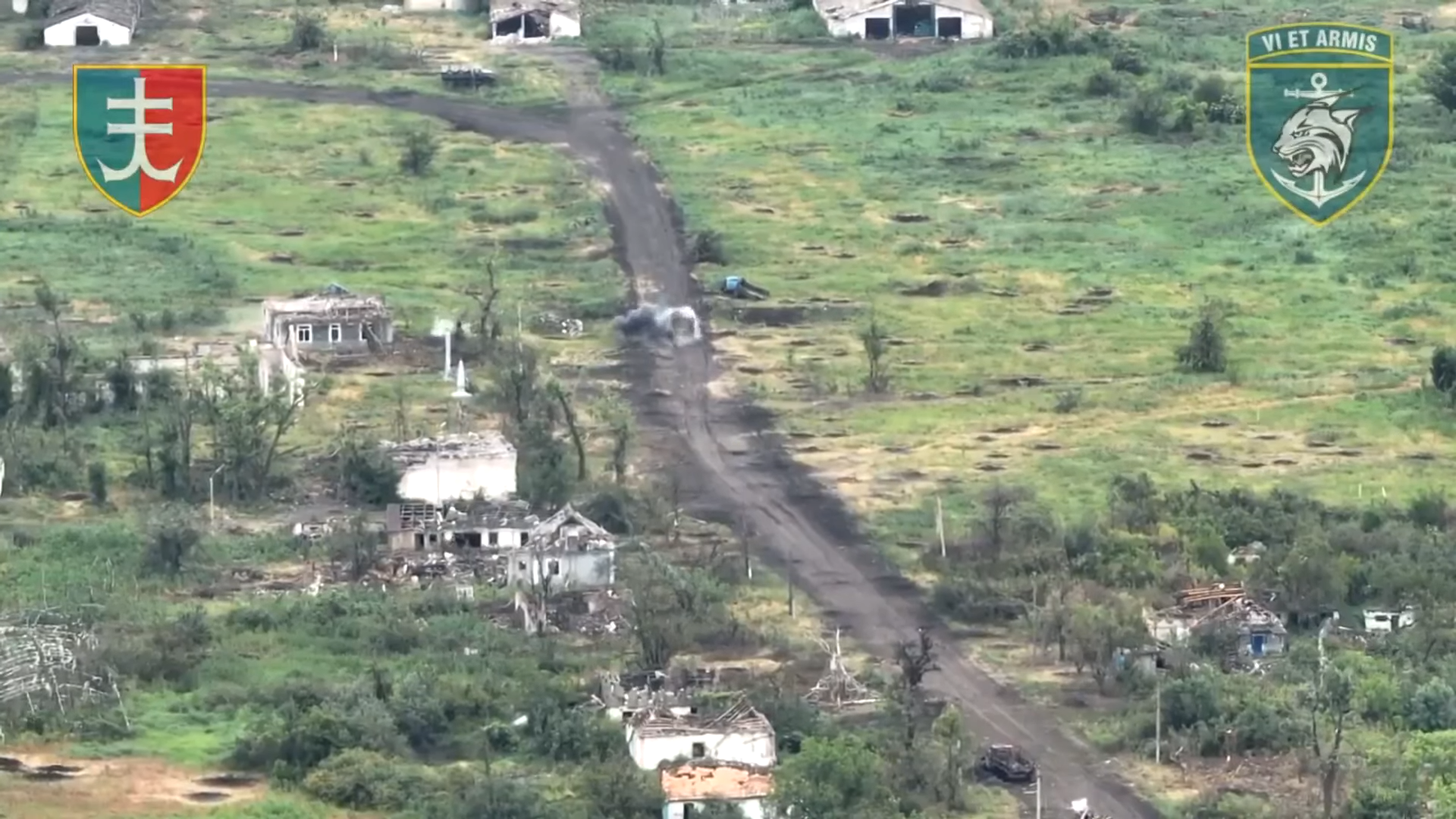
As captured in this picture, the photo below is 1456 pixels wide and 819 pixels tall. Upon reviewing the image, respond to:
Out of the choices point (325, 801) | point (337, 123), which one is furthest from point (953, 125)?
point (325, 801)

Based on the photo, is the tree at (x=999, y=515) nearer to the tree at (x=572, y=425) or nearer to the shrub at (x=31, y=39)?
the tree at (x=572, y=425)

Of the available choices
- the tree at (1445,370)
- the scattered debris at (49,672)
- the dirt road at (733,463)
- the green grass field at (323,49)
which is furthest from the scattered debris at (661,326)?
the scattered debris at (49,672)

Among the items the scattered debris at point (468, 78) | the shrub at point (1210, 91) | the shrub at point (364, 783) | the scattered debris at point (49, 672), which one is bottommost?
the shrub at point (364, 783)

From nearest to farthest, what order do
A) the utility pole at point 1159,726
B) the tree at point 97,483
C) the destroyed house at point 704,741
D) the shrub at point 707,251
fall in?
the destroyed house at point 704,741 < the utility pole at point 1159,726 < the tree at point 97,483 < the shrub at point 707,251

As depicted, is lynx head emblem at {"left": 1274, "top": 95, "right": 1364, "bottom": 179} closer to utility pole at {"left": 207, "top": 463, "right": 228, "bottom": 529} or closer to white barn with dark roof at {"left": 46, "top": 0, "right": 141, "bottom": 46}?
white barn with dark roof at {"left": 46, "top": 0, "right": 141, "bottom": 46}

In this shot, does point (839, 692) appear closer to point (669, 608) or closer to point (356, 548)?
point (669, 608)

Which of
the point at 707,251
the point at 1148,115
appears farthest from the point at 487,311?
the point at 1148,115
